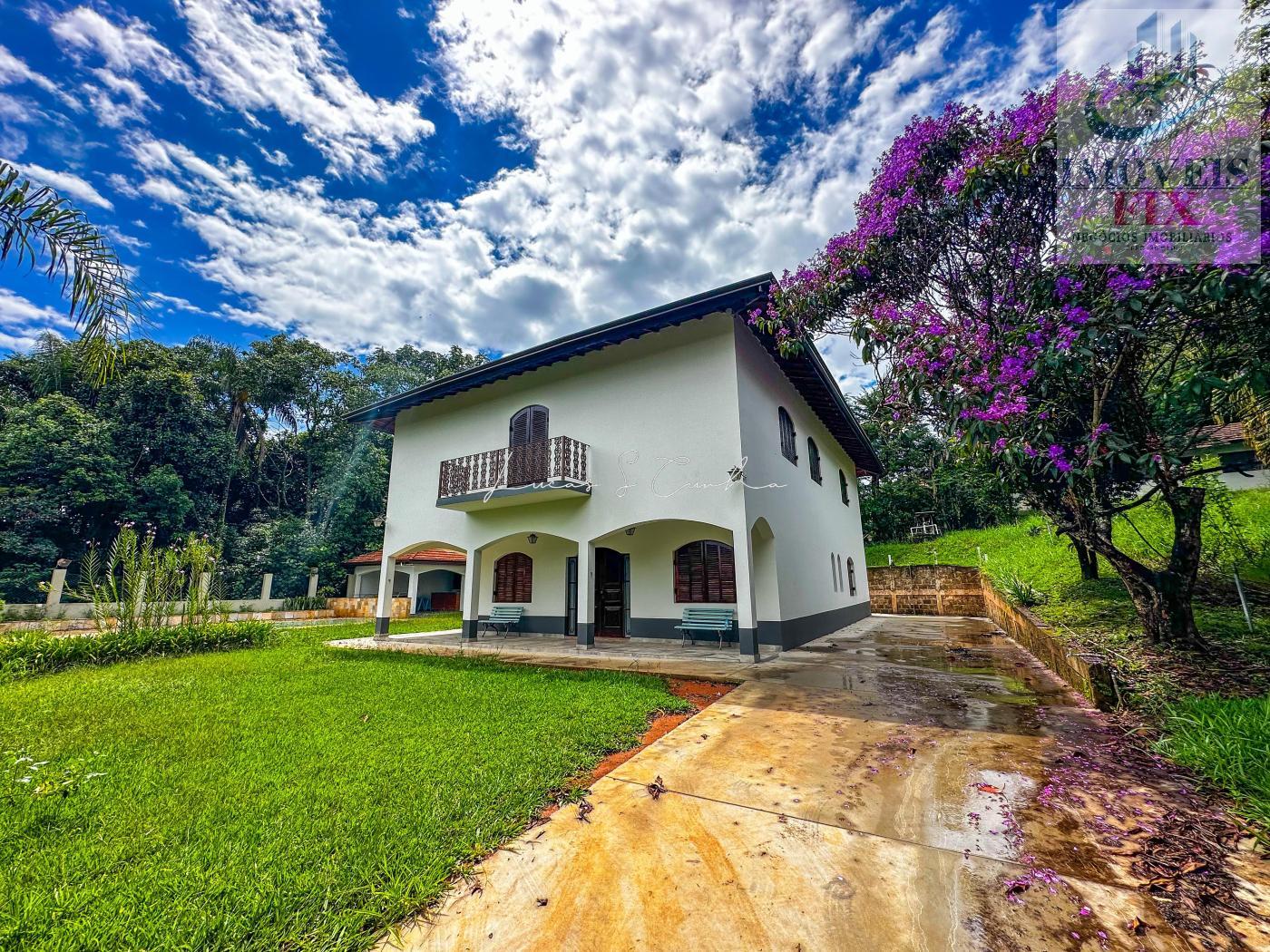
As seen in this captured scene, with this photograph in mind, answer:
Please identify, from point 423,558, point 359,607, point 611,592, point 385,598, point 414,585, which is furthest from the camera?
point 414,585

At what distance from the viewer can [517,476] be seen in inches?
397

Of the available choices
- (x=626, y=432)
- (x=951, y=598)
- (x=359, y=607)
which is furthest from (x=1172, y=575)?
(x=359, y=607)

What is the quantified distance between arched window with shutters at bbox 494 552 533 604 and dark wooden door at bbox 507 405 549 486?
11.3 ft

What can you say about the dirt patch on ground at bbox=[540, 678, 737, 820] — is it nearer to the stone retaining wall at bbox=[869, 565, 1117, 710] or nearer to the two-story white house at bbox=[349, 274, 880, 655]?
the two-story white house at bbox=[349, 274, 880, 655]

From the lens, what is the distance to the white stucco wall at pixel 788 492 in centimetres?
876

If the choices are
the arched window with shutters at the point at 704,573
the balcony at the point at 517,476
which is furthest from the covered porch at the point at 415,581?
the arched window with shutters at the point at 704,573

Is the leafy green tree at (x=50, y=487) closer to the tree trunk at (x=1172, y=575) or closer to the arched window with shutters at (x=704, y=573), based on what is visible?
the arched window with shutters at (x=704, y=573)

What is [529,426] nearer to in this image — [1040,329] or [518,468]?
[518,468]

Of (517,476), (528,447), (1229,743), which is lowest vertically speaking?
(1229,743)

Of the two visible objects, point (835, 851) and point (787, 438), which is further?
point (787, 438)

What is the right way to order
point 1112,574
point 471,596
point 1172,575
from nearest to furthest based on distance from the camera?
point 1172,575 < point 1112,574 < point 471,596

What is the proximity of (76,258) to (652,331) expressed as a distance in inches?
288

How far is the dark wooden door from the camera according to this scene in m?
9.71

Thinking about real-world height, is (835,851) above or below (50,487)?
below
